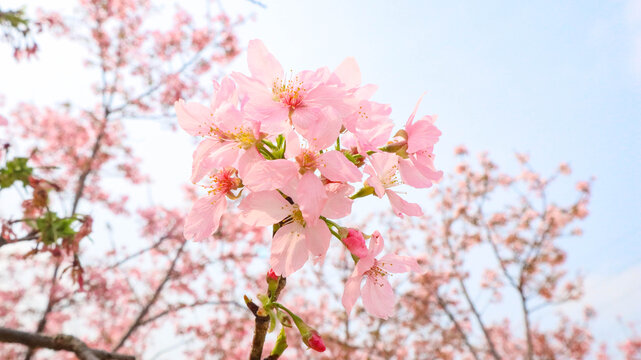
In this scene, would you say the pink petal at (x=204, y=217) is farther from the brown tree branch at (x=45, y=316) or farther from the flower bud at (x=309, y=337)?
the brown tree branch at (x=45, y=316)

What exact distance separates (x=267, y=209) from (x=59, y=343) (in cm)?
130

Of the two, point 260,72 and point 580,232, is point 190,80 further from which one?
point 580,232

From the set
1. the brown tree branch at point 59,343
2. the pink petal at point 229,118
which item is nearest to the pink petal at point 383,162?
the pink petal at point 229,118

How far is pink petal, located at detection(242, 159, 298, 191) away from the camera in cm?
83

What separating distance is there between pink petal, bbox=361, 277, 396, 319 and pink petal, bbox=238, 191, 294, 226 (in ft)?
1.06

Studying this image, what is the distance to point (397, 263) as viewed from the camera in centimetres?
105

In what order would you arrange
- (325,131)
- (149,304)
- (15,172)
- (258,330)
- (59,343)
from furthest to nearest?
(149,304) → (15,172) → (59,343) → (325,131) → (258,330)

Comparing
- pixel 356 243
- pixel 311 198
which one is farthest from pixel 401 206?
pixel 311 198

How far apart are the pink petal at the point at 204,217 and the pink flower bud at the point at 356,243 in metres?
0.35

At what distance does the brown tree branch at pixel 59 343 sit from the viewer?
136cm

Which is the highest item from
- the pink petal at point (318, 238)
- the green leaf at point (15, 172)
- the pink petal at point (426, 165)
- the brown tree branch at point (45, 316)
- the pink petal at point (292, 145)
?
the brown tree branch at point (45, 316)

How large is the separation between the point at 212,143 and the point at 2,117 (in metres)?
1.64

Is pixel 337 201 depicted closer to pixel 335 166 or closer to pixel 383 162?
pixel 335 166

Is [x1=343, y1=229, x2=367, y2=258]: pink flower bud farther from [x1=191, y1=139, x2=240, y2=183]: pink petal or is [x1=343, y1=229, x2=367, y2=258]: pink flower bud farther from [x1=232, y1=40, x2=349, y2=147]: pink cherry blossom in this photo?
[x1=191, y1=139, x2=240, y2=183]: pink petal
